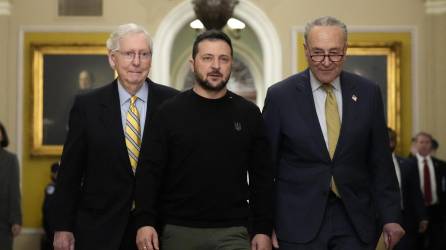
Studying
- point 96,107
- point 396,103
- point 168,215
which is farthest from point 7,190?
point 396,103

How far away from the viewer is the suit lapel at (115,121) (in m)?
4.12

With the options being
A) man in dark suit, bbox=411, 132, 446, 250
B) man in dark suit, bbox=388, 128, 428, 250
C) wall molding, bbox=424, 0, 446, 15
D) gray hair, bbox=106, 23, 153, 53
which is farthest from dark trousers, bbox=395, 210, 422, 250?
gray hair, bbox=106, 23, 153, 53

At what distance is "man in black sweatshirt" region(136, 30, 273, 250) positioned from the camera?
3.74 meters

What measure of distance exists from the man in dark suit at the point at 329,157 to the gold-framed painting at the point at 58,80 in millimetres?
7718

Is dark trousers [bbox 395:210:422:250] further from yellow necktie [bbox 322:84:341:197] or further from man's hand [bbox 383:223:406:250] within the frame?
yellow necktie [bbox 322:84:341:197]

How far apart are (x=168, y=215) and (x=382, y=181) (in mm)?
1116

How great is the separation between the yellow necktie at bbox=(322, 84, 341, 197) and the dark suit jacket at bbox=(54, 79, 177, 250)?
2.57ft

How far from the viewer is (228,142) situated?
3.81 metres

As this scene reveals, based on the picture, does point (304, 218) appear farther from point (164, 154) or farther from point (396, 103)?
point (396, 103)

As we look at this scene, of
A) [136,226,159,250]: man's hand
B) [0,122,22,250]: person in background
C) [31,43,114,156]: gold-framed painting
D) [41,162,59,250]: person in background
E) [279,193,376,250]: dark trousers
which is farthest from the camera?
[31,43,114,156]: gold-framed painting

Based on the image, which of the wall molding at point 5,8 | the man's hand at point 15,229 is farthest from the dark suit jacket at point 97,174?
the wall molding at point 5,8

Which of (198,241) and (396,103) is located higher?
→ (396,103)

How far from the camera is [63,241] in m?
4.16

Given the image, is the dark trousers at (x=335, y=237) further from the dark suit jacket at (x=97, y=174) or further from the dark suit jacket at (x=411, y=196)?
the dark suit jacket at (x=411, y=196)
